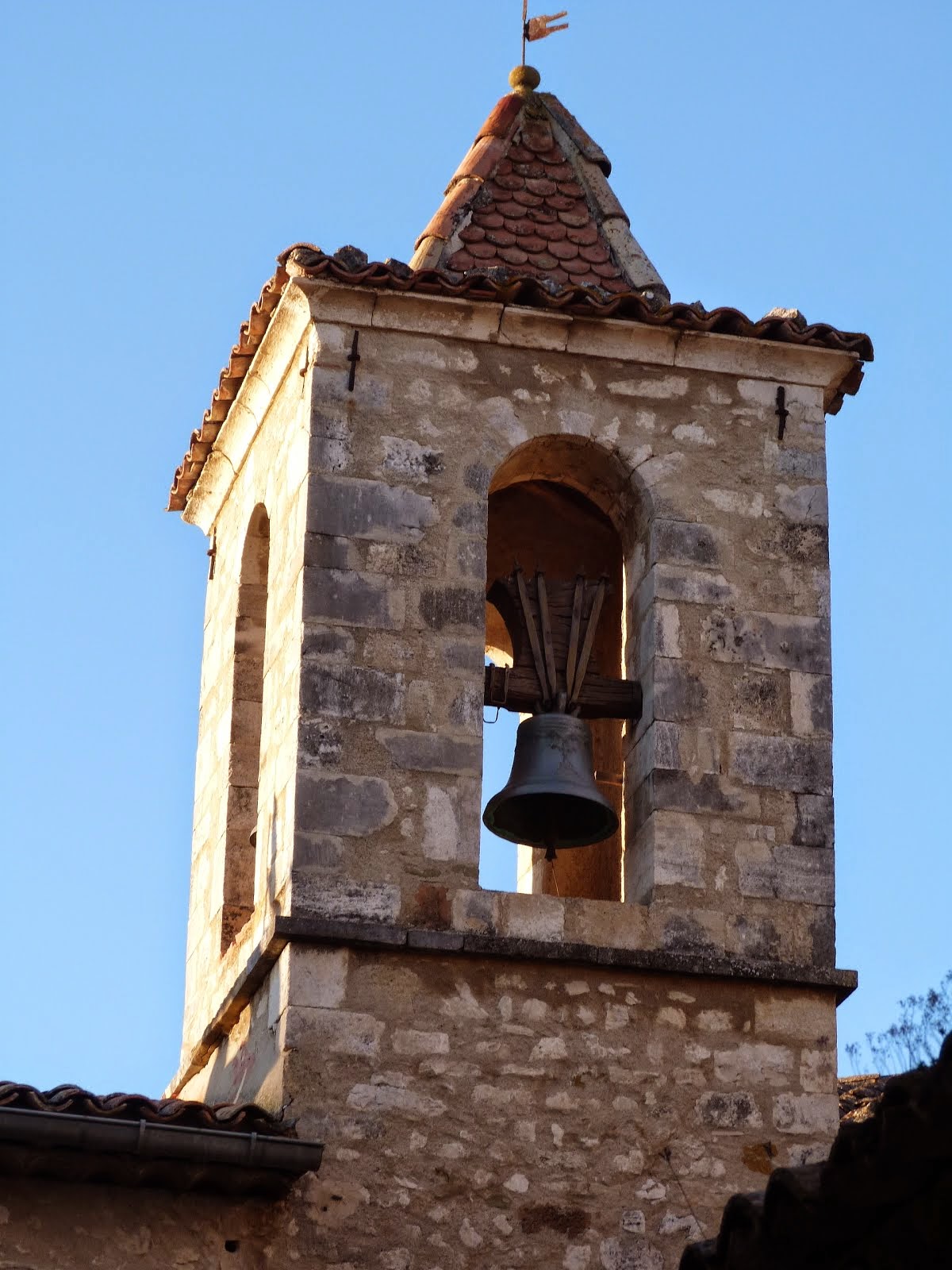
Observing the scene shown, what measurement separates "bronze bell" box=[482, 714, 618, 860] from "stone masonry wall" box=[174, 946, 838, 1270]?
2.47 ft

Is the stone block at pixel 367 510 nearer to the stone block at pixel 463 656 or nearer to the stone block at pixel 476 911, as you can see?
the stone block at pixel 463 656

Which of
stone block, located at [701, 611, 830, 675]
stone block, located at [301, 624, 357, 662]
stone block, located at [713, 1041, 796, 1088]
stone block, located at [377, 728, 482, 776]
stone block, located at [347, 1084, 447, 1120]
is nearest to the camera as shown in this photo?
stone block, located at [347, 1084, 447, 1120]

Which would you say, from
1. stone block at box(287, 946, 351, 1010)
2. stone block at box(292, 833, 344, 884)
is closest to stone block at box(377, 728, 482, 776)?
stone block at box(292, 833, 344, 884)

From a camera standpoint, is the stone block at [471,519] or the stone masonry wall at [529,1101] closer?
the stone masonry wall at [529,1101]

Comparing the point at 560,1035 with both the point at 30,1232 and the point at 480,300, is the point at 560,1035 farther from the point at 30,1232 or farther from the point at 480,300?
the point at 480,300

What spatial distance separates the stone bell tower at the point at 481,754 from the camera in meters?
8.76

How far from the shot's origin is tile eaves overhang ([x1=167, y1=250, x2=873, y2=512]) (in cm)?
987

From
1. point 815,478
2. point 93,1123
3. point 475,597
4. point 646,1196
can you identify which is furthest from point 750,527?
point 93,1123

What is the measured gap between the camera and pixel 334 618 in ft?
31.0

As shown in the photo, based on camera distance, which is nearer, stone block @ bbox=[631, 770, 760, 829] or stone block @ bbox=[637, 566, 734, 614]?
stone block @ bbox=[631, 770, 760, 829]

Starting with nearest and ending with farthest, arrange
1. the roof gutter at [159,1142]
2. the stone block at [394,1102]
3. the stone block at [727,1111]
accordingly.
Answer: the roof gutter at [159,1142]
the stone block at [394,1102]
the stone block at [727,1111]

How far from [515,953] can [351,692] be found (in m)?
1.08

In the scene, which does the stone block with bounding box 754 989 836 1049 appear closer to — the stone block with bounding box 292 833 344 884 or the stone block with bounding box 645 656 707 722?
the stone block with bounding box 645 656 707 722

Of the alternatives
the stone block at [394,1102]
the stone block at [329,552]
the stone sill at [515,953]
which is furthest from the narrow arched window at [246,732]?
the stone block at [394,1102]
